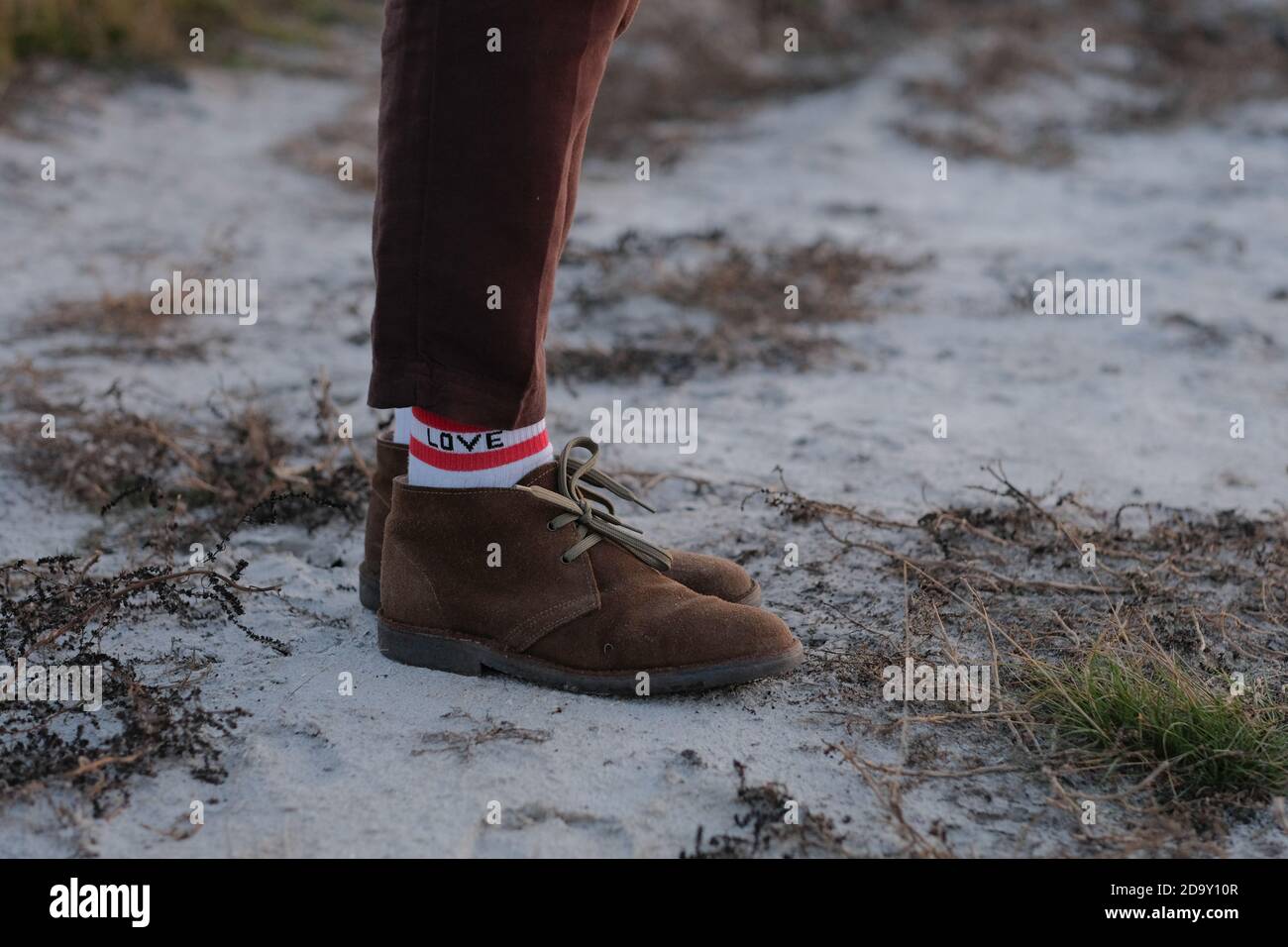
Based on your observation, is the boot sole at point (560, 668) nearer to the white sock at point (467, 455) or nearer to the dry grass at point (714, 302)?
the white sock at point (467, 455)

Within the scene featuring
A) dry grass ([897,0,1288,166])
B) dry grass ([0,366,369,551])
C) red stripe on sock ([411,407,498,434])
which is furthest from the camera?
dry grass ([897,0,1288,166])

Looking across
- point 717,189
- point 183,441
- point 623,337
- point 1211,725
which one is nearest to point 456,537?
point 1211,725

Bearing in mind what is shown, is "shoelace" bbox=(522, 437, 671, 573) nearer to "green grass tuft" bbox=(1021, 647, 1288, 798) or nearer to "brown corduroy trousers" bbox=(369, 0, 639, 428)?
"brown corduroy trousers" bbox=(369, 0, 639, 428)

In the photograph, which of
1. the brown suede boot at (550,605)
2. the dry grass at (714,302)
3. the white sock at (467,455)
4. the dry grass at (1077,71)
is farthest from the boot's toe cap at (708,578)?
the dry grass at (1077,71)

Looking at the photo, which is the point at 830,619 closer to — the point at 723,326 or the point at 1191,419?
the point at 1191,419

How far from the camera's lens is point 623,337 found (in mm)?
3547

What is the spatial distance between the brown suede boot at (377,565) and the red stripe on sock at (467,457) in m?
0.14

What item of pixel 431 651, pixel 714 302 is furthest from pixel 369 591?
pixel 714 302

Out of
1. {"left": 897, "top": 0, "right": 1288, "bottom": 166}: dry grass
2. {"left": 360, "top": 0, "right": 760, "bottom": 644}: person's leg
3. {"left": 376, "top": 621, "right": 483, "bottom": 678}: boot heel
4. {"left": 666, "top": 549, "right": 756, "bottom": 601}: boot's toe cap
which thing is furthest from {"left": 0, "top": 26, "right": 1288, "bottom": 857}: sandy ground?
{"left": 360, "top": 0, "right": 760, "bottom": 644}: person's leg

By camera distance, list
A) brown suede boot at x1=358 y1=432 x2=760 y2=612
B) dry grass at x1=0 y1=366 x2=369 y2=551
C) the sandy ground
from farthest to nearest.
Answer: dry grass at x1=0 y1=366 x2=369 y2=551
brown suede boot at x1=358 y1=432 x2=760 y2=612
the sandy ground

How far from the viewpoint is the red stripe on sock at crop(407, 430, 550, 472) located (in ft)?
5.56

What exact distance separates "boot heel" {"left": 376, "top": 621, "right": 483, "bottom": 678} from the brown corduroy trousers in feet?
1.20

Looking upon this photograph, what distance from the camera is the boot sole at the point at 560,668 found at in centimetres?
168

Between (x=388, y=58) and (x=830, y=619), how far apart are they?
1.11 meters
